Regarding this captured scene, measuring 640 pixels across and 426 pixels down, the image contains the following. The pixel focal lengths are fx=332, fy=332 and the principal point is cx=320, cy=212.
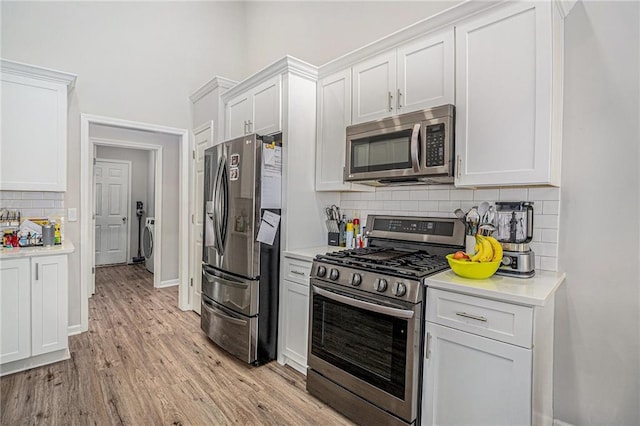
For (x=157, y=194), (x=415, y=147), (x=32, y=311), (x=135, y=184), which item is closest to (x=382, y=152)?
(x=415, y=147)

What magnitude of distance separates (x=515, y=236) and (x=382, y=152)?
96 cm

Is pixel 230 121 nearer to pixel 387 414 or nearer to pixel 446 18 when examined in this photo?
pixel 446 18

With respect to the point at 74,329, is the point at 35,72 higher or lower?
higher

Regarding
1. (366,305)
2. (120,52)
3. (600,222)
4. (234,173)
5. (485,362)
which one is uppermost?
(120,52)

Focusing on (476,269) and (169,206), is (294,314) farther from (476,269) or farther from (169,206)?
(169,206)

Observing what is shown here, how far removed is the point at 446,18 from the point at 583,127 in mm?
982

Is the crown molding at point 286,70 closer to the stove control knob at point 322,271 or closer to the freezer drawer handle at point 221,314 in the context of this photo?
the stove control knob at point 322,271

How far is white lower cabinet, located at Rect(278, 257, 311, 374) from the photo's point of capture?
8.14 ft

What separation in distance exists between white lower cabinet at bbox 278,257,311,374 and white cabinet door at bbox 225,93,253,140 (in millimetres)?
1436

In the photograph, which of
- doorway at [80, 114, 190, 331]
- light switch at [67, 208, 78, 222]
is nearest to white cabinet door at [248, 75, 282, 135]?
doorway at [80, 114, 190, 331]

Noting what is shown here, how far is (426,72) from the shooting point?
210 cm

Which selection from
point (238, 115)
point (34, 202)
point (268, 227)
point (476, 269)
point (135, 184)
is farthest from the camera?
point (135, 184)

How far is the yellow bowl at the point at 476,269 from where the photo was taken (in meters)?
1.68

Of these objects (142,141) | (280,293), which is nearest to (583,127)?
(280,293)
